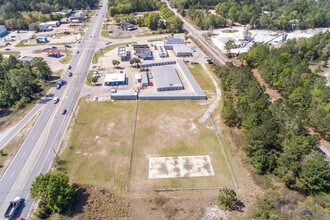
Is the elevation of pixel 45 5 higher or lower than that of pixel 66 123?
higher

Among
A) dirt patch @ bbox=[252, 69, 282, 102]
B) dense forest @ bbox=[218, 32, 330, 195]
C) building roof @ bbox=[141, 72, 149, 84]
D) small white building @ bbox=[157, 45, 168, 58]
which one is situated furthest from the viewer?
small white building @ bbox=[157, 45, 168, 58]

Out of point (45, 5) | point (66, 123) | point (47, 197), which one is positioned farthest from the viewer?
point (45, 5)

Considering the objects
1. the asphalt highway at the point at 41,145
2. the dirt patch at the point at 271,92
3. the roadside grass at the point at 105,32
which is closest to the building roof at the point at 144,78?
the asphalt highway at the point at 41,145

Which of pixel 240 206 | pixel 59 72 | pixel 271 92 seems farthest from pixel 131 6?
pixel 240 206

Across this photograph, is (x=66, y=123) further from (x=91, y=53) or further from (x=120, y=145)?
(x=91, y=53)

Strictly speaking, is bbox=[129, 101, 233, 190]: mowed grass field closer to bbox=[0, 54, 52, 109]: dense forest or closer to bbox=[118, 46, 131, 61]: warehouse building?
bbox=[118, 46, 131, 61]: warehouse building

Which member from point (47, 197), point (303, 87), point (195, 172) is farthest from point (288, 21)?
point (47, 197)

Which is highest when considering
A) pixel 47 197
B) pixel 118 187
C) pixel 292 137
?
pixel 292 137

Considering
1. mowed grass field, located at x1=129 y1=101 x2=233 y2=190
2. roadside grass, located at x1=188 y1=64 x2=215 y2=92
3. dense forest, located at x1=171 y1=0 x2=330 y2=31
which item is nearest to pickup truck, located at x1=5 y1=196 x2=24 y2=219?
mowed grass field, located at x1=129 y1=101 x2=233 y2=190
